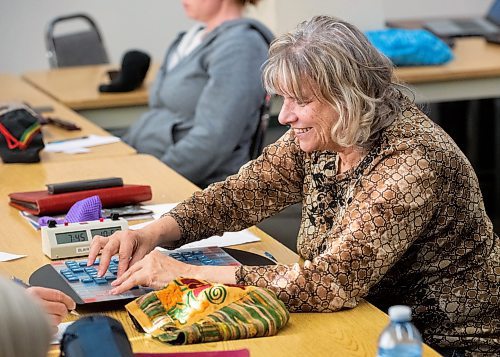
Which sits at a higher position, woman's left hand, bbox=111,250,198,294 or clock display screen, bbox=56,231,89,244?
woman's left hand, bbox=111,250,198,294

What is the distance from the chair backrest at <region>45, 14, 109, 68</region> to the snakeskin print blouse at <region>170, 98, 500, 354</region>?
3.45 metres

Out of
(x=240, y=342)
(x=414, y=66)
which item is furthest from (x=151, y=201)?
(x=414, y=66)

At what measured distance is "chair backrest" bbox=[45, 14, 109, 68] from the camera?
571 cm

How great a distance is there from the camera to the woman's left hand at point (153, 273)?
1972 mm

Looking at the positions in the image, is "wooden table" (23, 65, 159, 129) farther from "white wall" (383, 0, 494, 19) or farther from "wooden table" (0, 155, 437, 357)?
"white wall" (383, 0, 494, 19)

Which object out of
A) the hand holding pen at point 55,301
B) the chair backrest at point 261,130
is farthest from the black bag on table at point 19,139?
the hand holding pen at point 55,301

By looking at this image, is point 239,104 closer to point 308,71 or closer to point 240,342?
point 308,71

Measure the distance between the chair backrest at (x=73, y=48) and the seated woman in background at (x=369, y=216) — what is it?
3.62 meters

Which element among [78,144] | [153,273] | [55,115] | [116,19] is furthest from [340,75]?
[116,19]

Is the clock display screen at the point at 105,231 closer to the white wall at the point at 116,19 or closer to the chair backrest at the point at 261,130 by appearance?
the chair backrest at the point at 261,130

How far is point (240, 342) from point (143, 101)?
9.65 feet

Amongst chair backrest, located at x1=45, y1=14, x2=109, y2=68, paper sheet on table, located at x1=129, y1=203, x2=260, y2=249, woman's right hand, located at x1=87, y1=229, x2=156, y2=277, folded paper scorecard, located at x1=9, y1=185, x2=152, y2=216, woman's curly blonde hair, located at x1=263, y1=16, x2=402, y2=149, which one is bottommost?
chair backrest, located at x1=45, y1=14, x2=109, y2=68

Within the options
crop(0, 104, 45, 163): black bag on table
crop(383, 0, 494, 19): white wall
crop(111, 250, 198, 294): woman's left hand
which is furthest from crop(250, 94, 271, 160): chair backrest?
crop(383, 0, 494, 19): white wall

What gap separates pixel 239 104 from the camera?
12.0ft
